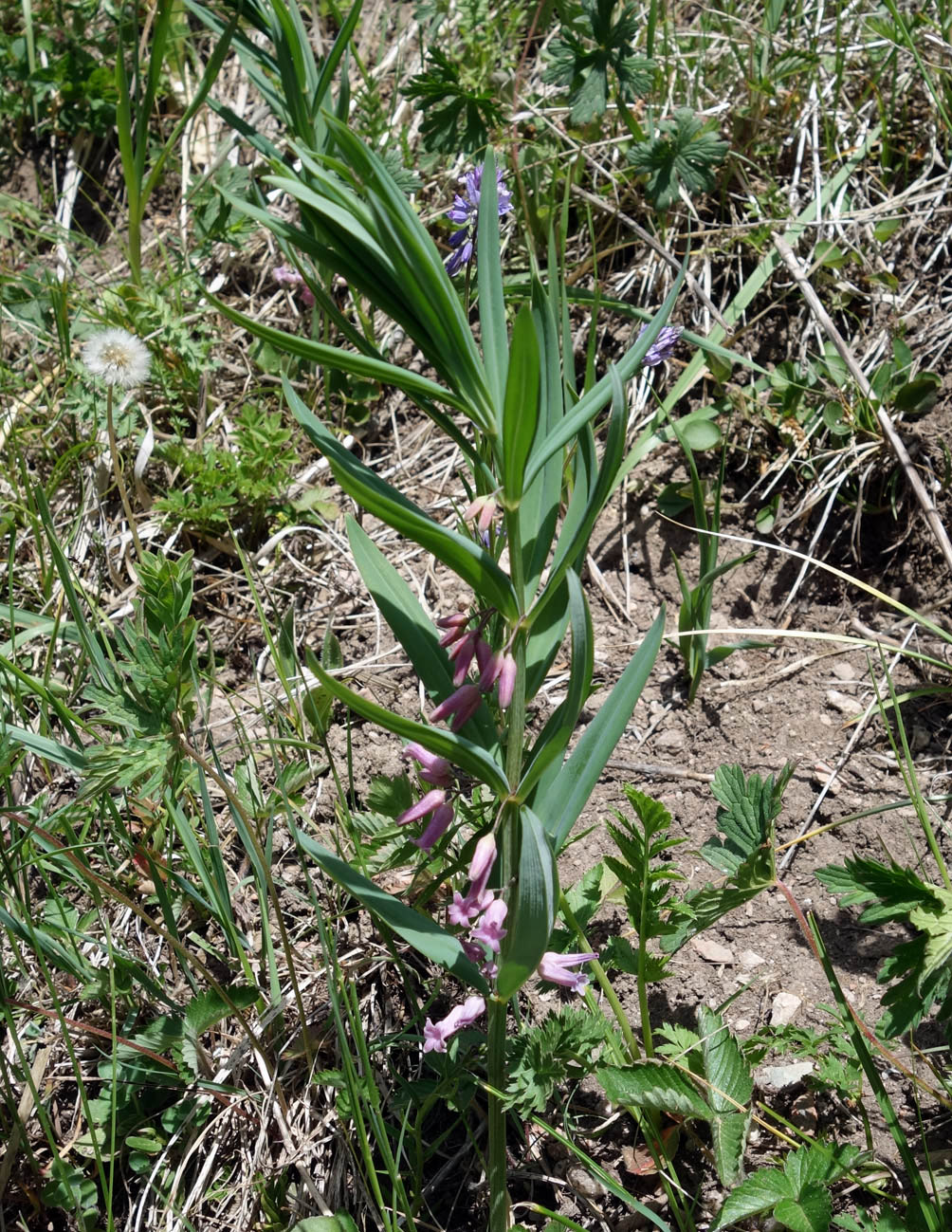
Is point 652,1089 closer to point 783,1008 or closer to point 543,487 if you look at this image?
point 783,1008

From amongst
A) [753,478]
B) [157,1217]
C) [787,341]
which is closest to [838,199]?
[787,341]

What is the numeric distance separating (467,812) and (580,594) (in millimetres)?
612

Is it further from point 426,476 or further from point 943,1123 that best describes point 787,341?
point 943,1123

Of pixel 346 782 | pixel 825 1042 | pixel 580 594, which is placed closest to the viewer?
pixel 580 594

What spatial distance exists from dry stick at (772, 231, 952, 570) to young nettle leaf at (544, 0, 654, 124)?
530mm

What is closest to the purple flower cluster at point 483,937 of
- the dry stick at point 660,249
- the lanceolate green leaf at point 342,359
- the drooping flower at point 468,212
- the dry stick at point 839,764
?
the lanceolate green leaf at point 342,359

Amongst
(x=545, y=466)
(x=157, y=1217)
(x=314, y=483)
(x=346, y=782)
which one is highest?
(x=545, y=466)

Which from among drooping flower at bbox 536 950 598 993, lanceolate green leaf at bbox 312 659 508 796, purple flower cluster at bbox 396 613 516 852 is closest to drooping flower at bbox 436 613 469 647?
purple flower cluster at bbox 396 613 516 852

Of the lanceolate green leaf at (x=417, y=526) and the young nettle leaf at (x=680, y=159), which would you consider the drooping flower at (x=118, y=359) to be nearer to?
the young nettle leaf at (x=680, y=159)

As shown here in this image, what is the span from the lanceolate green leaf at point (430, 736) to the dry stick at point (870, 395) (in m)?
1.38

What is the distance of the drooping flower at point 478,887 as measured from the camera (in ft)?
4.23

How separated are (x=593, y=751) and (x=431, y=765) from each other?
0.22m

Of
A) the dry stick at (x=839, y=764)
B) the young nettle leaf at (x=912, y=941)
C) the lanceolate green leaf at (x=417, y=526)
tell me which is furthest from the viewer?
the dry stick at (x=839, y=764)

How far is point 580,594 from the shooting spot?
4.01 feet
